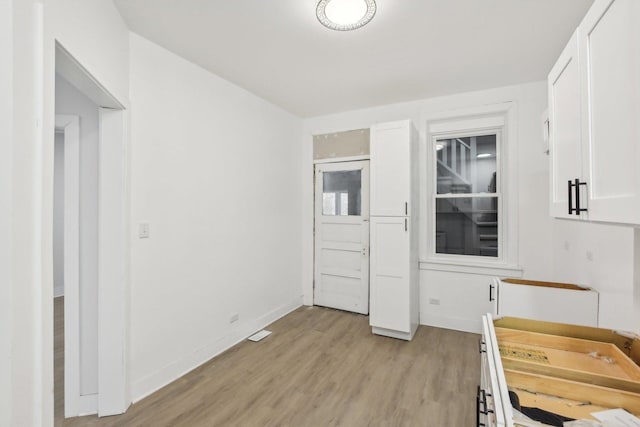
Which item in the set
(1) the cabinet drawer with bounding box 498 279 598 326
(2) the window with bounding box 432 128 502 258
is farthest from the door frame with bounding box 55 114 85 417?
(2) the window with bounding box 432 128 502 258

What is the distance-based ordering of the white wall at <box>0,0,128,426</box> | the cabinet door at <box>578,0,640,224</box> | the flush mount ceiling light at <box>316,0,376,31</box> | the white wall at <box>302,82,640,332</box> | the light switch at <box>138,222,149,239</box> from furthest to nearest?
the light switch at <box>138,222,149,239</box> → the flush mount ceiling light at <box>316,0,376,31</box> → the white wall at <box>302,82,640,332</box> → the white wall at <box>0,0,128,426</box> → the cabinet door at <box>578,0,640,224</box>

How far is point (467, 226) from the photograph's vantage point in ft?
11.4

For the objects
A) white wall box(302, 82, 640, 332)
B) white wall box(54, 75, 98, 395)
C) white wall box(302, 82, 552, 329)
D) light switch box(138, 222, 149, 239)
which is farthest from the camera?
white wall box(302, 82, 552, 329)

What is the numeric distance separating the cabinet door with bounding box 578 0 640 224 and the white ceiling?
3.73 feet

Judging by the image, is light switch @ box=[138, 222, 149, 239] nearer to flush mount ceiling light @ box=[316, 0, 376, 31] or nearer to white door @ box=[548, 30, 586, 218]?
flush mount ceiling light @ box=[316, 0, 376, 31]

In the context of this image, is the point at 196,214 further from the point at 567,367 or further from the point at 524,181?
the point at 524,181

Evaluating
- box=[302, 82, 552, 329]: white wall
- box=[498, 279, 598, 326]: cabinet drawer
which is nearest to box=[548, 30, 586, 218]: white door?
box=[498, 279, 598, 326]: cabinet drawer

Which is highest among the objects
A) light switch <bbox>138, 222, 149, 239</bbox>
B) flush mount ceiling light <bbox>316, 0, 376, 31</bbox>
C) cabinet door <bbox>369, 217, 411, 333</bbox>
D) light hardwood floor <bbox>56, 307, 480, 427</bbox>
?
flush mount ceiling light <bbox>316, 0, 376, 31</bbox>

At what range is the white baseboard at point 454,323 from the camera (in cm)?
325

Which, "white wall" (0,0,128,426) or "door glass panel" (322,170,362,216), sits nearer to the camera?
"white wall" (0,0,128,426)

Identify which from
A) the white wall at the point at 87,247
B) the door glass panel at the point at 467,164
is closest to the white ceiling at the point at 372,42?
the door glass panel at the point at 467,164

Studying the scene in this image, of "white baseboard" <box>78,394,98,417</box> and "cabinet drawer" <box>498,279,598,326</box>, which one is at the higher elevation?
"cabinet drawer" <box>498,279,598,326</box>

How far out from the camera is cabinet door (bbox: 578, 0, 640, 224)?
76cm

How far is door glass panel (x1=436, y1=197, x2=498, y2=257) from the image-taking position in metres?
3.34
